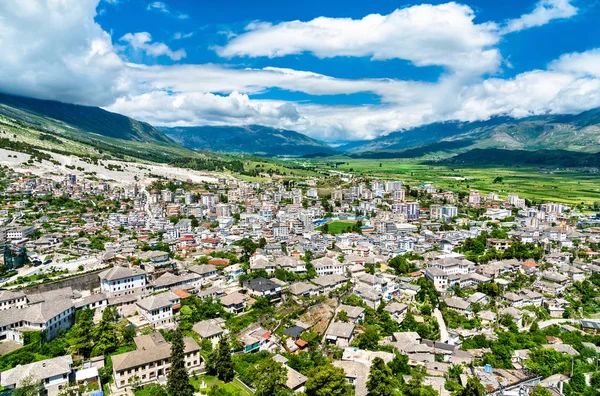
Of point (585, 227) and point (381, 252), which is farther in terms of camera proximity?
point (585, 227)

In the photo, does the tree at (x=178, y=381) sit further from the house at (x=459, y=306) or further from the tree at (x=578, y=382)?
the house at (x=459, y=306)

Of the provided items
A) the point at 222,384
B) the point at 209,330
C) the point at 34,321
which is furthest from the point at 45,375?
the point at 209,330

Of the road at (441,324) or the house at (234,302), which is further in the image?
the house at (234,302)

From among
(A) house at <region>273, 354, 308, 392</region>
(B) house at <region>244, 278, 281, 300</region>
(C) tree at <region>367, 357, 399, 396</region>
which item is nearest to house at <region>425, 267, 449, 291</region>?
(B) house at <region>244, 278, 281, 300</region>

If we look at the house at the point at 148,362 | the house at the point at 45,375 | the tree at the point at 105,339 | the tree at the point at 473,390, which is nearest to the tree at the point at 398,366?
the tree at the point at 473,390

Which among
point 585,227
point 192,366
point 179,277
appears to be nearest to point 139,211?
point 179,277

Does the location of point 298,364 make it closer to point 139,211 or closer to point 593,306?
point 593,306
